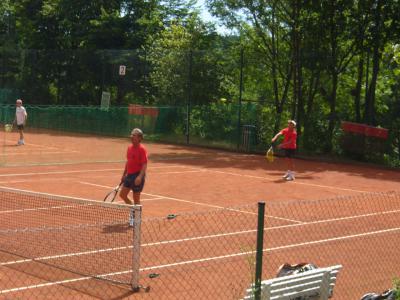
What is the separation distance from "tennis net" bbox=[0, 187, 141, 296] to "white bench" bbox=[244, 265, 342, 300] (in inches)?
82.5

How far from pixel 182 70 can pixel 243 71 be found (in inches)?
123

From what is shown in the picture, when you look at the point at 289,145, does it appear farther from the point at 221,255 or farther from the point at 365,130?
the point at 221,255

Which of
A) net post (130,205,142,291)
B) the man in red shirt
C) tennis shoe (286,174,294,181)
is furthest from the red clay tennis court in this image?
the man in red shirt

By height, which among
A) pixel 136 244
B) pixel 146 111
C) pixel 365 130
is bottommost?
pixel 136 244

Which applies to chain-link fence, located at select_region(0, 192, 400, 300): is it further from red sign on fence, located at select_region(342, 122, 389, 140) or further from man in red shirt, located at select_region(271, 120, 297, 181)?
red sign on fence, located at select_region(342, 122, 389, 140)

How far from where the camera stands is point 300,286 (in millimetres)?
5922

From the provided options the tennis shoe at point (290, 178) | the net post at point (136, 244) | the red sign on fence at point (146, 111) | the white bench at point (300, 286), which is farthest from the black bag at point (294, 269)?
the red sign on fence at point (146, 111)

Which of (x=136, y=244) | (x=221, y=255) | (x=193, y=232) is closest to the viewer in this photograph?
(x=136, y=244)

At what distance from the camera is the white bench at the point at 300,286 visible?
5.59m

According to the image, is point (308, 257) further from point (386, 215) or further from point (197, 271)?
point (386, 215)

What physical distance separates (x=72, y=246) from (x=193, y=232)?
2.37 m

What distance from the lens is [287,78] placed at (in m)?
28.3

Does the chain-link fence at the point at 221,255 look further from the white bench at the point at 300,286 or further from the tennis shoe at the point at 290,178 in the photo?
the tennis shoe at the point at 290,178

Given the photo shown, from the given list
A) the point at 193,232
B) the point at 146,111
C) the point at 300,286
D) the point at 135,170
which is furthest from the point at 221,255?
the point at 146,111
